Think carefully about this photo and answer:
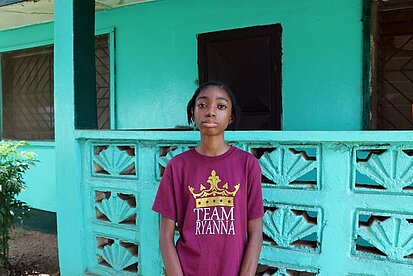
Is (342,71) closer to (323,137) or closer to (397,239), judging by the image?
(323,137)

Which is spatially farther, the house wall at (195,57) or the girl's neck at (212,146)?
the house wall at (195,57)

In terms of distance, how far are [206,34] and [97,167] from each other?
6.63 ft

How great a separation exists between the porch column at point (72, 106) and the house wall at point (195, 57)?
4.99ft

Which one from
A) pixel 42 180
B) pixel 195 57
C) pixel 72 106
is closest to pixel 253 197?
pixel 72 106

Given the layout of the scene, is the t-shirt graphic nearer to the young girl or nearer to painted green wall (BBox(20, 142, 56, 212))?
the young girl

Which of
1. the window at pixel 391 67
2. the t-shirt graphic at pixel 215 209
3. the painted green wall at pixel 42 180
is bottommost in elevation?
the painted green wall at pixel 42 180

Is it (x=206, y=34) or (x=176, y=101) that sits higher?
(x=206, y=34)

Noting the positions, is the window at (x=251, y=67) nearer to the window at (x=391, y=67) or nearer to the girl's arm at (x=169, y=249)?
the window at (x=391, y=67)

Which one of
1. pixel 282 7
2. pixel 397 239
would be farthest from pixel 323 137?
pixel 282 7

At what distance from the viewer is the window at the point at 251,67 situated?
12.5 ft

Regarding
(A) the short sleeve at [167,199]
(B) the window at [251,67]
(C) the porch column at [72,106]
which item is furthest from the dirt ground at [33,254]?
(A) the short sleeve at [167,199]

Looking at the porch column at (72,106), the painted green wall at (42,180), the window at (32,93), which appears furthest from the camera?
the painted green wall at (42,180)

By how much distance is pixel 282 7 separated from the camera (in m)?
3.73

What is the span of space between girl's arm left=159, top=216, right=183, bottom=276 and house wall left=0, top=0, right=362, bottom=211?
2.28 m
